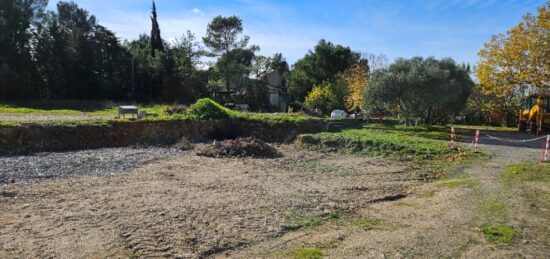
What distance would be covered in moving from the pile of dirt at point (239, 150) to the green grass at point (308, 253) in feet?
27.6

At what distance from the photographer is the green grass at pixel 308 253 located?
4.63 meters

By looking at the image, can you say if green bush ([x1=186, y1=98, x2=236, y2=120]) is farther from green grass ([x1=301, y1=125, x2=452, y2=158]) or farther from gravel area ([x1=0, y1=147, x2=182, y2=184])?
green grass ([x1=301, y1=125, x2=452, y2=158])

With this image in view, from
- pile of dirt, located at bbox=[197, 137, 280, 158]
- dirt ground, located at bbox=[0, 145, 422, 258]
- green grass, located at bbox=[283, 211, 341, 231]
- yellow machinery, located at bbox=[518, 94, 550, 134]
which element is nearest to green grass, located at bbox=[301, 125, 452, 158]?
dirt ground, located at bbox=[0, 145, 422, 258]

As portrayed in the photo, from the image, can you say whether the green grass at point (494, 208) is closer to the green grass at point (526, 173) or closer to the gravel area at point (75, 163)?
the green grass at point (526, 173)

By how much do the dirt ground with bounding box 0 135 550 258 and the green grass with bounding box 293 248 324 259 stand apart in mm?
72

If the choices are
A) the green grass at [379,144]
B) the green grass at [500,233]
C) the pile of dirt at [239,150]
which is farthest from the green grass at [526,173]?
the pile of dirt at [239,150]

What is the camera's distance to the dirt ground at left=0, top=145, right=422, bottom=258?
5043 mm

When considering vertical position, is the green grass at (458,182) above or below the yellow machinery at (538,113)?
below

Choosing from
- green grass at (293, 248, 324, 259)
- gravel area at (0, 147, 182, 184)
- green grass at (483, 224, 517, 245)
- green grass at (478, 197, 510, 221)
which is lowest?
gravel area at (0, 147, 182, 184)

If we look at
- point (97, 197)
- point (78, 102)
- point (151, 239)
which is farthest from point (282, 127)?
point (78, 102)

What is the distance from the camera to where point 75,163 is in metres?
11.2

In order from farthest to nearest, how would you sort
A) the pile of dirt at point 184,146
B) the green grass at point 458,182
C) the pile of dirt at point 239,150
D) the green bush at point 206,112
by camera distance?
the green bush at point 206,112, the pile of dirt at point 184,146, the pile of dirt at point 239,150, the green grass at point 458,182

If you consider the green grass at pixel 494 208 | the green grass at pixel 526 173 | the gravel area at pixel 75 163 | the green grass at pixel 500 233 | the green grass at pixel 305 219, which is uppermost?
the green grass at pixel 526 173

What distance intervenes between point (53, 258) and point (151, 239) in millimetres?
1164
